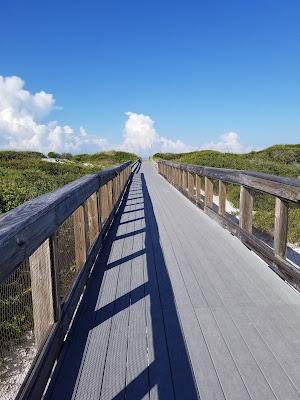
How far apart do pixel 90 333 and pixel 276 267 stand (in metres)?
2.37

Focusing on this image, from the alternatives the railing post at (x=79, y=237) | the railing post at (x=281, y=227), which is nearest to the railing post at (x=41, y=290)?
the railing post at (x=79, y=237)

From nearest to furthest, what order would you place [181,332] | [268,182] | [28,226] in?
[28,226] → [181,332] → [268,182]

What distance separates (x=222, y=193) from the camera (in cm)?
749

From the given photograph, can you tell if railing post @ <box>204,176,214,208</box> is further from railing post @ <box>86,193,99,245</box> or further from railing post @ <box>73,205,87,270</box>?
railing post @ <box>73,205,87,270</box>

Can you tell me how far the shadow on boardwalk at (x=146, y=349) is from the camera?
2.43 metres

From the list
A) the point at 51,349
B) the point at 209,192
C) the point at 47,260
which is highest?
the point at 47,260

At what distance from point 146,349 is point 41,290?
0.90 m

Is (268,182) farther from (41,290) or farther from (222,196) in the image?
(41,290)

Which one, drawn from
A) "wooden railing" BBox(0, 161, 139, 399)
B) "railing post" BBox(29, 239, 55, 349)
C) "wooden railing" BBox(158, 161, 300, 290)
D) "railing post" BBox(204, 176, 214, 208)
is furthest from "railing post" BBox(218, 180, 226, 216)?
"railing post" BBox(29, 239, 55, 349)

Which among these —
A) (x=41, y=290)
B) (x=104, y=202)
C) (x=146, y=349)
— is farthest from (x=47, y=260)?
(x=104, y=202)

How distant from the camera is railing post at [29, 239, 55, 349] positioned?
8.37ft

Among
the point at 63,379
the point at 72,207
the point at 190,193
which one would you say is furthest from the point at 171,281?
the point at 190,193

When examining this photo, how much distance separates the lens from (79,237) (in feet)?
13.4

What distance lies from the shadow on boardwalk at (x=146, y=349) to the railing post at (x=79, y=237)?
1.09 ft
